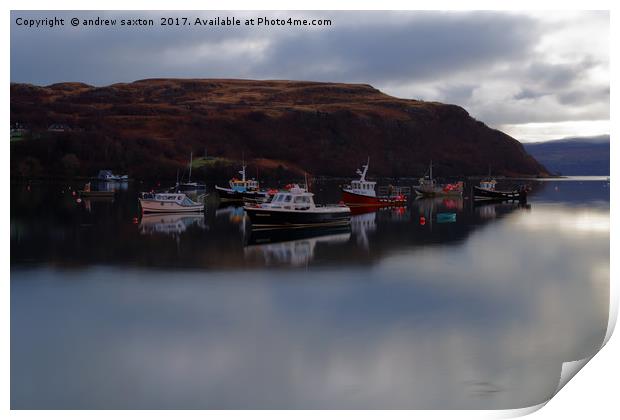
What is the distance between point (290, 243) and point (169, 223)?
522 inches

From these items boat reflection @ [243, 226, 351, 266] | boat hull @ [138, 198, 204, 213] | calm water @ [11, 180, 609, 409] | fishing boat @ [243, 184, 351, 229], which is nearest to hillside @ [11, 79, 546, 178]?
boat hull @ [138, 198, 204, 213]

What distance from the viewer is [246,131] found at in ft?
419

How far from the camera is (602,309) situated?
19266 mm

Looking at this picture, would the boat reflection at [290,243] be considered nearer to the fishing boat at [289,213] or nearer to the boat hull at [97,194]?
the fishing boat at [289,213]

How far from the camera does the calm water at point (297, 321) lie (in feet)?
40.6

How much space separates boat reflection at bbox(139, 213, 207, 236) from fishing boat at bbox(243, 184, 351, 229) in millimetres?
4378

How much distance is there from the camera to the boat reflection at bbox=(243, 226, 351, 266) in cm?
2739

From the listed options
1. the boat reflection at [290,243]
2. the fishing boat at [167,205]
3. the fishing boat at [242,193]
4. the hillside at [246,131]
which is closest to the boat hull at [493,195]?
the fishing boat at [242,193]

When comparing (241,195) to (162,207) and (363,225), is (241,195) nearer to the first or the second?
(162,207)

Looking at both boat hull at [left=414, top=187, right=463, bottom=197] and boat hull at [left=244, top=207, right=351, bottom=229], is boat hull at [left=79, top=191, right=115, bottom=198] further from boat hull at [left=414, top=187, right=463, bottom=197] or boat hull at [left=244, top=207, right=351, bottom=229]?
boat hull at [left=244, top=207, right=351, bottom=229]

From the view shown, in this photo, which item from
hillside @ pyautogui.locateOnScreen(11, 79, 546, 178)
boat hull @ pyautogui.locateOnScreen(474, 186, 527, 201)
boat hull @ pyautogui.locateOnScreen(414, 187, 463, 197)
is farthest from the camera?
hillside @ pyautogui.locateOnScreen(11, 79, 546, 178)

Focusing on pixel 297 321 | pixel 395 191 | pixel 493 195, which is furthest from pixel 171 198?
pixel 395 191
